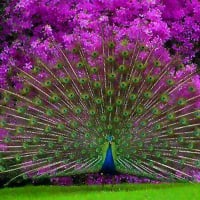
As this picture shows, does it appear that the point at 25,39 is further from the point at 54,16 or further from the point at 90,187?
the point at 90,187

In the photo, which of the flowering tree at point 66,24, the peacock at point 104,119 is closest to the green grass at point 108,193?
the peacock at point 104,119

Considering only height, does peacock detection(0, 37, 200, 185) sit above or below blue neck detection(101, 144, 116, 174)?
above

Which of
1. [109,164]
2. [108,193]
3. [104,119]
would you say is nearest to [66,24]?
[104,119]

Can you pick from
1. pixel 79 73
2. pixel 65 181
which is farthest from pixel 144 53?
pixel 65 181

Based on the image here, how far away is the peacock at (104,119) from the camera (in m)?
9.72

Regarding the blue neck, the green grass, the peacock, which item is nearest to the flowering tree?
the peacock

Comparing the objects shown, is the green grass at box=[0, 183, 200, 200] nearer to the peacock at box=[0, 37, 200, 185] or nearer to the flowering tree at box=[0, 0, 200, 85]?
the peacock at box=[0, 37, 200, 185]

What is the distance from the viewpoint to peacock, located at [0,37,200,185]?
9719 mm

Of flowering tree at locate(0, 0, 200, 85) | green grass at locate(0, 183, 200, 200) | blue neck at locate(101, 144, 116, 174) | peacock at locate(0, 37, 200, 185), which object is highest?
flowering tree at locate(0, 0, 200, 85)

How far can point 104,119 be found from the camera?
32.0ft

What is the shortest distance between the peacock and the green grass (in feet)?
1.11

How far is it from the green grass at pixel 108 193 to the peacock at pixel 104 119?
0.34m

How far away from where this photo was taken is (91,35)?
11.3 metres

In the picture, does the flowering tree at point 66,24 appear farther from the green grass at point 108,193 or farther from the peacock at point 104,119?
the green grass at point 108,193
